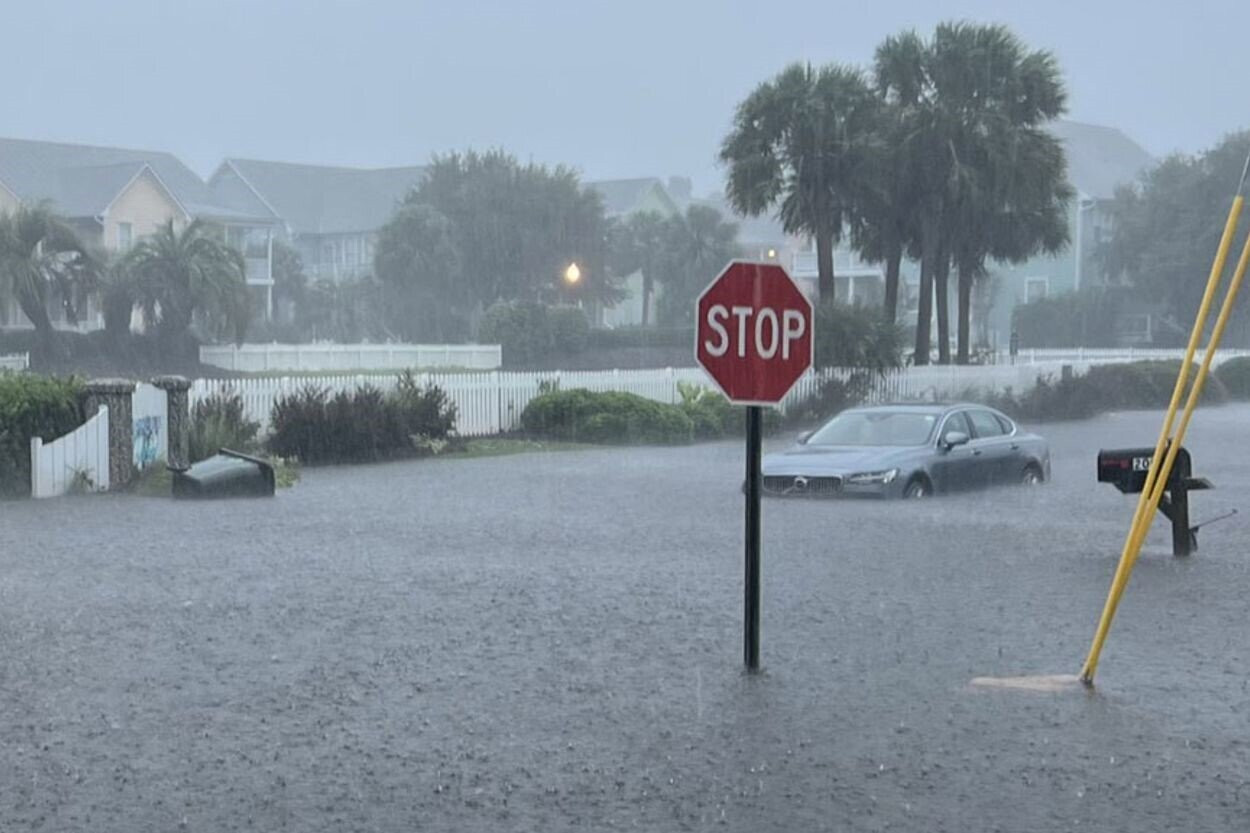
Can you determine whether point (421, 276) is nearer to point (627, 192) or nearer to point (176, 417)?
point (627, 192)

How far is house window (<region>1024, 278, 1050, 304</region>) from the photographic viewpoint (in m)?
86.8

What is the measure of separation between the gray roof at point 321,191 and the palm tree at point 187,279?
4345 cm

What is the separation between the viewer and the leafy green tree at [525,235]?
276ft

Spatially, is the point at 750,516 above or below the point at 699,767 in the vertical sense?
above

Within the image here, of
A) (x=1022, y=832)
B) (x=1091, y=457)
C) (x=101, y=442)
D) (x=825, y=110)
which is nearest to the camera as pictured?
(x=1022, y=832)

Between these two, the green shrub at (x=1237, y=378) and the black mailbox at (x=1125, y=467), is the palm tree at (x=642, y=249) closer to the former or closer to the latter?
the green shrub at (x=1237, y=378)

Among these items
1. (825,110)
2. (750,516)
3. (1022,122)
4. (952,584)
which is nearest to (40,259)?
(825,110)

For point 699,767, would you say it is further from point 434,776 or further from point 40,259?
point 40,259

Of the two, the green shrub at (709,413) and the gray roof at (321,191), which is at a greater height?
the gray roof at (321,191)

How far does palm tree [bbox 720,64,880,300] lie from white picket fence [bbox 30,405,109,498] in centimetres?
2575

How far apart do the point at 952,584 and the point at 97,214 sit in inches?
2352

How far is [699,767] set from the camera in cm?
860

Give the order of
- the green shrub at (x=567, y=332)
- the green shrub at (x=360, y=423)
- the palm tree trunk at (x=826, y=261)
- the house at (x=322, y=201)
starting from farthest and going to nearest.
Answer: the house at (x=322, y=201) < the green shrub at (x=567, y=332) < the palm tree trunk at (x=826, y=261) < the green shrub at (x=360, y=423)

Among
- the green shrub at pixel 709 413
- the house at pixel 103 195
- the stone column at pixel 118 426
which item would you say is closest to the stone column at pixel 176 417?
the stone column at pixel 118 426
